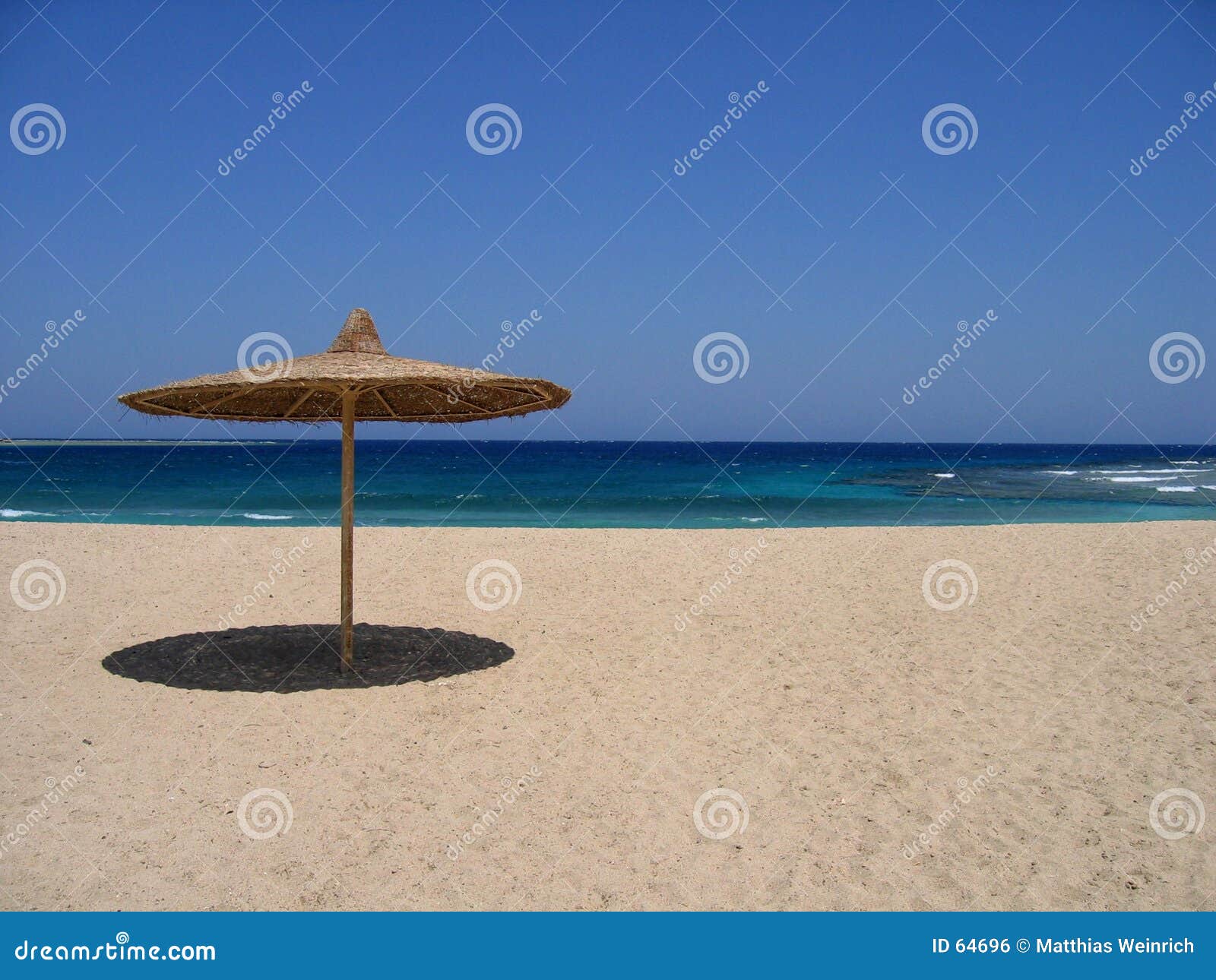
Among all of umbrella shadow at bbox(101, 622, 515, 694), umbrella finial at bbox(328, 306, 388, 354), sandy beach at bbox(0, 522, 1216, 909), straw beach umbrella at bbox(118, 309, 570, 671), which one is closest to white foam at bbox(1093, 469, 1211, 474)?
sandy beach at bbox(0, 522, 1216, 909)

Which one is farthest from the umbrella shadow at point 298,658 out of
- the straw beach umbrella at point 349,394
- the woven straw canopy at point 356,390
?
the woven straw canopy at point 356,390

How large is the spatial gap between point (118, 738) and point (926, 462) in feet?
221

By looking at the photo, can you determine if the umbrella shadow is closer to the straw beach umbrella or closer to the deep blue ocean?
the straw beach umbrella

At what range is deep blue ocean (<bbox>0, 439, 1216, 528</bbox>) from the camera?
22.1 metres

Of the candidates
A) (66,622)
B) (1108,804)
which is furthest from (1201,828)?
(66,622)

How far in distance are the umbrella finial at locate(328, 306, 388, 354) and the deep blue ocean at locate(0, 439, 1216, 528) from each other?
573 inches

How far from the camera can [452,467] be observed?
48.7 meters

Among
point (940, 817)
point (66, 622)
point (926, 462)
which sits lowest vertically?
point (66, 622)

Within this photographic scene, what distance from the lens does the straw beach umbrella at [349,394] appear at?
502 cm

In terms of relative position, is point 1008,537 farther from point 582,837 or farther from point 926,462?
point 926,462

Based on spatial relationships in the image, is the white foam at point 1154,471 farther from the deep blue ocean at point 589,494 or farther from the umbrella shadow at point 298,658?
the umbrella shadow at point 298,658

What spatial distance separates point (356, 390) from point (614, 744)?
3066 mm

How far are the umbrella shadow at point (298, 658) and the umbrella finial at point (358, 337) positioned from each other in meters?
2.23

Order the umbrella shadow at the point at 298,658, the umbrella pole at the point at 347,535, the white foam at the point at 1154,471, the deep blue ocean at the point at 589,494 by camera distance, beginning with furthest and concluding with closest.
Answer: the white foam at the point at 1154,471 → the deep blue ocean at the point at 589,494 → the umbrella pole at the point at 347,535 → the umbrella shadow at the point at 298,658
